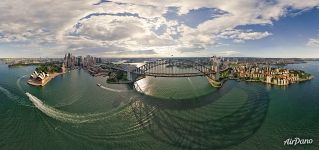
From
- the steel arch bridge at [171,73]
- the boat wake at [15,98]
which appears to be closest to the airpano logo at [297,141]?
the boat wake at [15,98]

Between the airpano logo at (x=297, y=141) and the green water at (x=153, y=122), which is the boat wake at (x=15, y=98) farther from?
the airpano logo at (x=297, y=141)

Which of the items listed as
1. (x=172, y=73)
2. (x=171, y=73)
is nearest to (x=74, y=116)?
(x=172, y=73)

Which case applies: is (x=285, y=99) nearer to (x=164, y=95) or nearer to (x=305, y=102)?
(x=305, y=102)

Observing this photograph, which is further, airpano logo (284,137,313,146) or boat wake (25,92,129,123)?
boat wake (25,92,129,123)

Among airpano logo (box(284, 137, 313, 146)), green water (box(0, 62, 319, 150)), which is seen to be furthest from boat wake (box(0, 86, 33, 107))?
airpano logo (box(284, 137, 313, 146))

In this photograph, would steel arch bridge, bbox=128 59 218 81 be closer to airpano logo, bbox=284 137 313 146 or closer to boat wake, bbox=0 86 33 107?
boat wake, bbox=0 86 33 107

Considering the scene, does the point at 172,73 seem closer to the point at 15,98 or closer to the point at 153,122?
the point at 15,98

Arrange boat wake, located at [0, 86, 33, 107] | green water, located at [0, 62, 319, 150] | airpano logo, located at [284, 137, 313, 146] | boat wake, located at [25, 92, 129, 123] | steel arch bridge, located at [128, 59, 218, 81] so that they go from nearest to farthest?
1. green water, located at [0, 62, 319, 150]
2. airpano logo, located at [284, 137, 313, 146]
3. boat wake, located at [25, 92, 129, 123]
4. boat wake, located at [0, 86, 33, 107]
5. steel arch bridge, located at [128, 59, 218, 81]

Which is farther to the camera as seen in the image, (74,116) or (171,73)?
(171,73)
